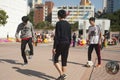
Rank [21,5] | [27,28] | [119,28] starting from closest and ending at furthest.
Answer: [27,28], [21,5], [119,28]

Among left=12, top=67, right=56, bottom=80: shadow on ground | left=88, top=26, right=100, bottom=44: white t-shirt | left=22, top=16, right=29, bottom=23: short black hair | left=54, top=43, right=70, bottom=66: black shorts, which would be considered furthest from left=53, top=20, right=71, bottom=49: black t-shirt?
left=88, top=26, right=100, bottom=44: white t-shirt

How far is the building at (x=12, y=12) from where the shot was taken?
303 ft

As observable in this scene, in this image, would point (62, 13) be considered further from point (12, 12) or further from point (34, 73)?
point (12, 12)

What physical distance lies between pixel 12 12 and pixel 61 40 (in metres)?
91.8

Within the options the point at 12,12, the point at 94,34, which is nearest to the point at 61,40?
the point at 94,34

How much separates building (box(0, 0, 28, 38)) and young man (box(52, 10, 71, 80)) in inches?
3226

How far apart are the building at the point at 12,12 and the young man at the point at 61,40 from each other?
81935mm

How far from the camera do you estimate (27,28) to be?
1191 centimetres

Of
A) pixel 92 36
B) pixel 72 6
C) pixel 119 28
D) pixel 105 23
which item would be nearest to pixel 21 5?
pixel 119 28

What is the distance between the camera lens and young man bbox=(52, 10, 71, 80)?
8641mm

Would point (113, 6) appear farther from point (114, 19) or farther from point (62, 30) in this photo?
point (62, 30)

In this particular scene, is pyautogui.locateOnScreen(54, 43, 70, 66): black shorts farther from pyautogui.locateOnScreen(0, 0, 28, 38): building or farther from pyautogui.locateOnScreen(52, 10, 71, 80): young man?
pyautogui.locateOnScreen(0, 0, 28, 38): building

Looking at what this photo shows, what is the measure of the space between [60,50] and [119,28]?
110556 millimetres

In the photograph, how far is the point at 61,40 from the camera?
8.74 meters
